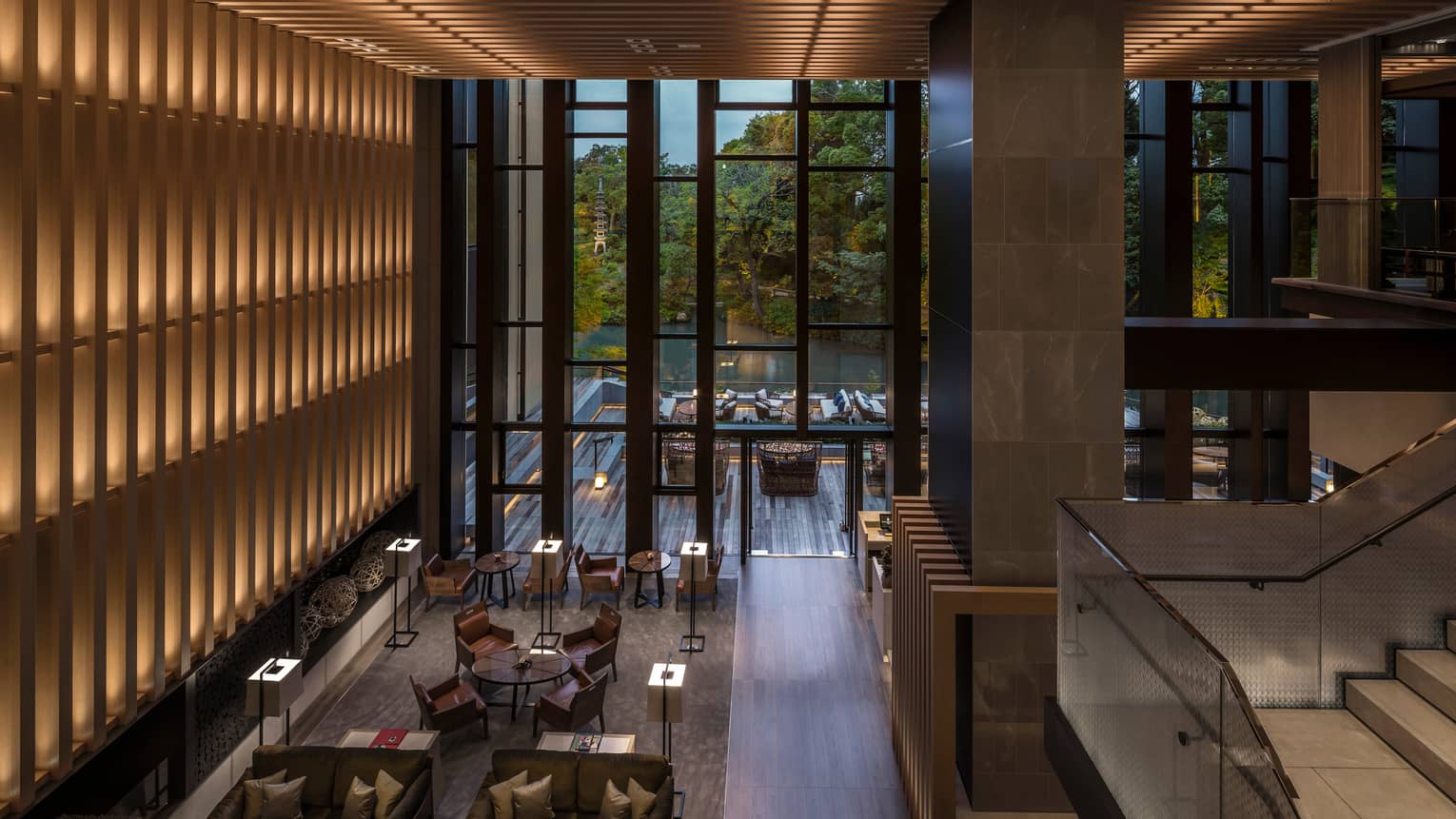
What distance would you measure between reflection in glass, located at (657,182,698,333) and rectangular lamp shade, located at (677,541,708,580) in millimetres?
3784

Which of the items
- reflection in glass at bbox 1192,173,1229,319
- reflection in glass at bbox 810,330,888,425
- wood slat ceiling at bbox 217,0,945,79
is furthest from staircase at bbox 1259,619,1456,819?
reflection in glass at bbox 810,330,888,425

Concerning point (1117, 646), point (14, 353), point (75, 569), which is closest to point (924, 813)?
point (1117, 646)

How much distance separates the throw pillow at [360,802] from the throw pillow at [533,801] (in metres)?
1.11

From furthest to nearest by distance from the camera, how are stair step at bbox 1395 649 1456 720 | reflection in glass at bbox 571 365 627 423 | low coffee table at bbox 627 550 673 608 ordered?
1. reflection in glass at bbox 571 365 627 423
2. low coffee table at bbox 627 550 673 608
3. stair step at bbox 1395 649 1456 720

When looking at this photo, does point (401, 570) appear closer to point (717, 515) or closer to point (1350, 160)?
point (717, 515)

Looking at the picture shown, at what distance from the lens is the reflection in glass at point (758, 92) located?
1495 centimetres

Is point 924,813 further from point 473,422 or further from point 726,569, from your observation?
point 473,422

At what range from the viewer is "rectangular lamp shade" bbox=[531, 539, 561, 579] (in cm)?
1262

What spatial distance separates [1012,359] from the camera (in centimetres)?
724

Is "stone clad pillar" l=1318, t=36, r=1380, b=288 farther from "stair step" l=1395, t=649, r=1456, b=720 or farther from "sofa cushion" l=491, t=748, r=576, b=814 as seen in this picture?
"sofa cushion" l=491, t=748, r=576, b=814

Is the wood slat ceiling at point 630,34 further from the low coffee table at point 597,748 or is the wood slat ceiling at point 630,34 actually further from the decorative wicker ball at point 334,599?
the low coffee table at point 597,748

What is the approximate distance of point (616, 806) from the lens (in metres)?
7.90

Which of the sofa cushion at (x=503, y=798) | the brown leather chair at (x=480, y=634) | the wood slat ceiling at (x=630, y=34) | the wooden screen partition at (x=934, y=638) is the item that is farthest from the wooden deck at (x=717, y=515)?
the sofa cushion at (x=503, y=798)

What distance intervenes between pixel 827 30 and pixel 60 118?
19.3 ft
